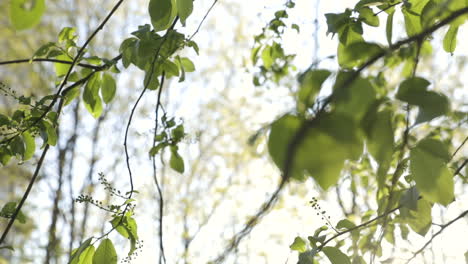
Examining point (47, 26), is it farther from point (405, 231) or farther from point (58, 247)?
point (405, 231)

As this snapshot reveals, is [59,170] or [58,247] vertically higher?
[59,170]

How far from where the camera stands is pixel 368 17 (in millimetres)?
619

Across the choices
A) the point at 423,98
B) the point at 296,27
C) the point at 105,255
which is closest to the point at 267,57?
the point at 296,27

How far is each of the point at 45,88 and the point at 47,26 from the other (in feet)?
1.79

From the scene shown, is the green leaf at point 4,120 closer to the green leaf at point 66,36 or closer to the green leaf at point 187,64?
the green leaf at point 66,36

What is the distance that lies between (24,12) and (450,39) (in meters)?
0.49

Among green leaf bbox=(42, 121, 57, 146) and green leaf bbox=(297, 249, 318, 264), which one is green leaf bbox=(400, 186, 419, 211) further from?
green leaf bbox=(42, 121, 57, 146)

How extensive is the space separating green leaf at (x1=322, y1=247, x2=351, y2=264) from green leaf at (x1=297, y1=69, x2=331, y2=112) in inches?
12.2

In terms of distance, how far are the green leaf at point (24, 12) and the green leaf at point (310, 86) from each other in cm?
26

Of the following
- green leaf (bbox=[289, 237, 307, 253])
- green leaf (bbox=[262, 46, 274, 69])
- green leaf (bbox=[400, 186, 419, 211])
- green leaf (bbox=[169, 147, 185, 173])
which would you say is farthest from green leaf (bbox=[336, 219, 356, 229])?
green leaf (bbox=[262, 46, 274, 69])

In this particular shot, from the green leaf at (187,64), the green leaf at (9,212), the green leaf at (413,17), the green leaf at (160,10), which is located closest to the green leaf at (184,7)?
the green leaf at (160,10)

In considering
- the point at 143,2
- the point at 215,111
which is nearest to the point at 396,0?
the point at 215,111

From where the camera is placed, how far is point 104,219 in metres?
4.30

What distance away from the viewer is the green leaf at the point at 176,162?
93 cm
